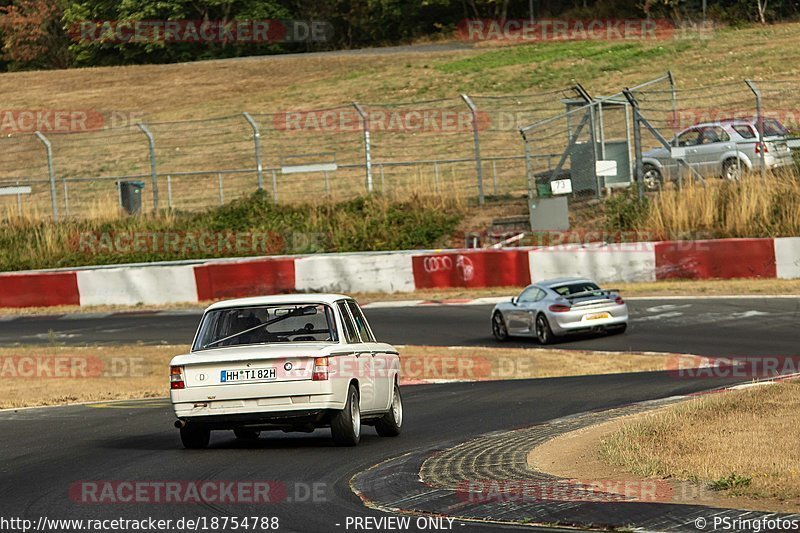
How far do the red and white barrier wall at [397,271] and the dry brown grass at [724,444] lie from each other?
13.8m

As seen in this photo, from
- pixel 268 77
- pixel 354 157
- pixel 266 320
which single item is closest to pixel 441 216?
pixel 354 157

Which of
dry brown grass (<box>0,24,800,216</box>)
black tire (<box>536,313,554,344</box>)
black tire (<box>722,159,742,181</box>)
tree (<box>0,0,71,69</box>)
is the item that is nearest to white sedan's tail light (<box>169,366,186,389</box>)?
black tire (<box>536,313,554,344</box>)

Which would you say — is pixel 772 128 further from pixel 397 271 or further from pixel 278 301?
pixel 278 301

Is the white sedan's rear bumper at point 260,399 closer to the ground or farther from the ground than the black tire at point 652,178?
closer to the ground

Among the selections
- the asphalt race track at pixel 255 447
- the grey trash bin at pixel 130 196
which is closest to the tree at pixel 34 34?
the grey trash bin at pixel 130 196

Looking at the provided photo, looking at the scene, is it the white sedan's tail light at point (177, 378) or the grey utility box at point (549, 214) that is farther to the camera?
the grey utility box at point (549, 214)

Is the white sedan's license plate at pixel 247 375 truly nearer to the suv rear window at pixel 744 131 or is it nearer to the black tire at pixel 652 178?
the black tire at pixel 652 178

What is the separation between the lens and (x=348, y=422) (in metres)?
11.6

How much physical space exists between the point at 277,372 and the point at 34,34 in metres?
67.6

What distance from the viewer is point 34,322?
27875 mm

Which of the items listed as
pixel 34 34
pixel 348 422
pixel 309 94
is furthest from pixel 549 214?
pixel 34 34

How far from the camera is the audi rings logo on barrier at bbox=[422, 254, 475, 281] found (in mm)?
28812

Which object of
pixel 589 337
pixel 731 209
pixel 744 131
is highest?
pixel 744 131

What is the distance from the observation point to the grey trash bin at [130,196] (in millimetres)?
35781
